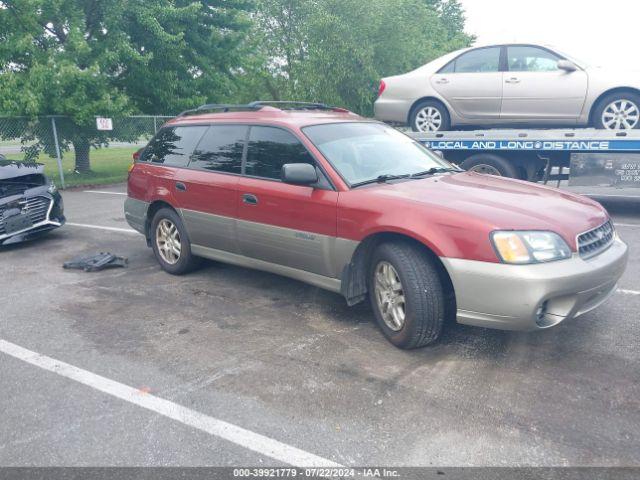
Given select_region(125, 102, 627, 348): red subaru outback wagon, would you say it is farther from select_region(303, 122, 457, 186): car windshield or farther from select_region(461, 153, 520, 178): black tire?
select_region(461, 153, 520, 178): black tire

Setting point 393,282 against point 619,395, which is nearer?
point 619,395

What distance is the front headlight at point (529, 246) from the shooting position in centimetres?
349

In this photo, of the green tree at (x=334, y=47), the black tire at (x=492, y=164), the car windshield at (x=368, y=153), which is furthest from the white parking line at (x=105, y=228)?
the green tree at (x=334, y=47)

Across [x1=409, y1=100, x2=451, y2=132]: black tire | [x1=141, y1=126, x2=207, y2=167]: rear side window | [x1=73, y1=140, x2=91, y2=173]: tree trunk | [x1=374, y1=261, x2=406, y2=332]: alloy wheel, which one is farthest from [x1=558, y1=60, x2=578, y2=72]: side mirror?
[x1=73, y1=140, x2=91, y2=173]: tree trunk

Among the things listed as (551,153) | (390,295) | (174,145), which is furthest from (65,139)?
(390,295)

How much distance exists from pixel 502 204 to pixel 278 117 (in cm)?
217

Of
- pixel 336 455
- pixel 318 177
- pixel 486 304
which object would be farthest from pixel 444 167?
pixel 336 455

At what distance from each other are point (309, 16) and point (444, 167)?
18.7m

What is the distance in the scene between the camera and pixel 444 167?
5.08 meters

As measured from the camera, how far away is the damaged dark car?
23.5ft

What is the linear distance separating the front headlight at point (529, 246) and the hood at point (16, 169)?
640cm

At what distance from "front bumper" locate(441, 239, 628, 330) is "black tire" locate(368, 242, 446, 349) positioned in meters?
0.15

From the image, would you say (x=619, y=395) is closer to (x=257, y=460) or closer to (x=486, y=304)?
(x=486, y=304)

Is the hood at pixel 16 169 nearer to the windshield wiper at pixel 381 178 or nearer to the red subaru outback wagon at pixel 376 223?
the red subaru outback wagon at pixel 376 223
